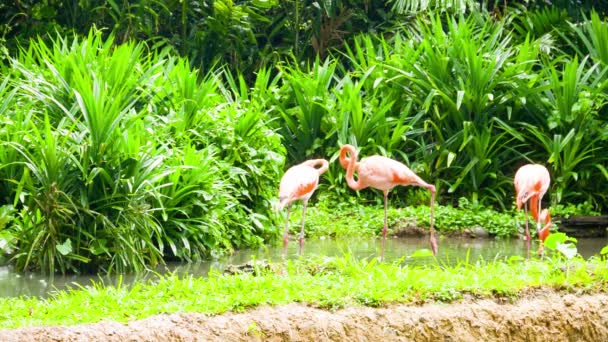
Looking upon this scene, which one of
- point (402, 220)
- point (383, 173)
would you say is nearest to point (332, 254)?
point (383, 173)

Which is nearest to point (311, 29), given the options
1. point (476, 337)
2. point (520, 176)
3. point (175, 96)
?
point (175, 96)

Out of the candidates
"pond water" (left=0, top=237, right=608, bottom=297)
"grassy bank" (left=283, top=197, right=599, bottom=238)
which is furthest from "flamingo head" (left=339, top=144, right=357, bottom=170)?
"grassy bank" (left=283, top=197, right=599, bottom=238)

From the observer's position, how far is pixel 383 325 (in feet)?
17.4

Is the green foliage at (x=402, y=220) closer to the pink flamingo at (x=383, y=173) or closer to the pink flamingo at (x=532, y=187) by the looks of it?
the pink flamingo at (x=532, y=187)

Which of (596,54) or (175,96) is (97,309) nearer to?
(175,96)

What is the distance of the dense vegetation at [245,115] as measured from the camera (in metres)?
8.05

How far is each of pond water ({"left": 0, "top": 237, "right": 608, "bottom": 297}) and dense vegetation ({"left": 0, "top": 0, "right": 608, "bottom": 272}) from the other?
17 centimetres

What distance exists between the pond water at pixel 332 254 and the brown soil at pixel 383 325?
1090mm

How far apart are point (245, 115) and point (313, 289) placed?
4616 mm

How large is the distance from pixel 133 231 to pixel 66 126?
4.13 ft

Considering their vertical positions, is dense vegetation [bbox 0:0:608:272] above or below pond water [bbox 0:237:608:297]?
above

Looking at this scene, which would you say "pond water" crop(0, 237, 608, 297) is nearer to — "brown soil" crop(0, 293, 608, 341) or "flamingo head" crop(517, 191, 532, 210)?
"flamingo head" crop(517, 191, 532, 210)

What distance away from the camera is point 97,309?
521 centimetres

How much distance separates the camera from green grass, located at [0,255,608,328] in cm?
516
